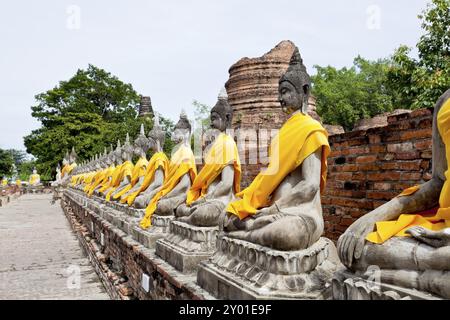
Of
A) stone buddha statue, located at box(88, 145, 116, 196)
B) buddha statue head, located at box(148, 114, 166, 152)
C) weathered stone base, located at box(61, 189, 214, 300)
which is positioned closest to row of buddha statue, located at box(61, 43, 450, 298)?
weathered stone base, located at box(61, 189, 214, 300)

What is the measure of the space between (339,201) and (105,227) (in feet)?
15.2

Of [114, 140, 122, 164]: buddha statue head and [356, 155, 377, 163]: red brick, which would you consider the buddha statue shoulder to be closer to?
[356, 155, 377, 163]: red brick

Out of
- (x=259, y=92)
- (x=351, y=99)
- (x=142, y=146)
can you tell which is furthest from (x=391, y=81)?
(x=351, y=99)

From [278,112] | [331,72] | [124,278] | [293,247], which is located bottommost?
[124,278]

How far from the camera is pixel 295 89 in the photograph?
140 inches

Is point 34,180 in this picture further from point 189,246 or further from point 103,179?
point 189,246

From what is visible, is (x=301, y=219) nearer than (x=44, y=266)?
Yes

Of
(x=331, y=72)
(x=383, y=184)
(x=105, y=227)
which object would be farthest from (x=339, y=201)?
(x=331, y=72)

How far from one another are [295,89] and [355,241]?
154 centimetres

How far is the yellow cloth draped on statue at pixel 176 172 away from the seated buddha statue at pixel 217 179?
99 centimetres

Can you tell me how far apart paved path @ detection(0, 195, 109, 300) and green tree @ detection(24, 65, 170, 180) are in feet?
58.7

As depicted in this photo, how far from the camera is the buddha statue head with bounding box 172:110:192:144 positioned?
6.46 m
